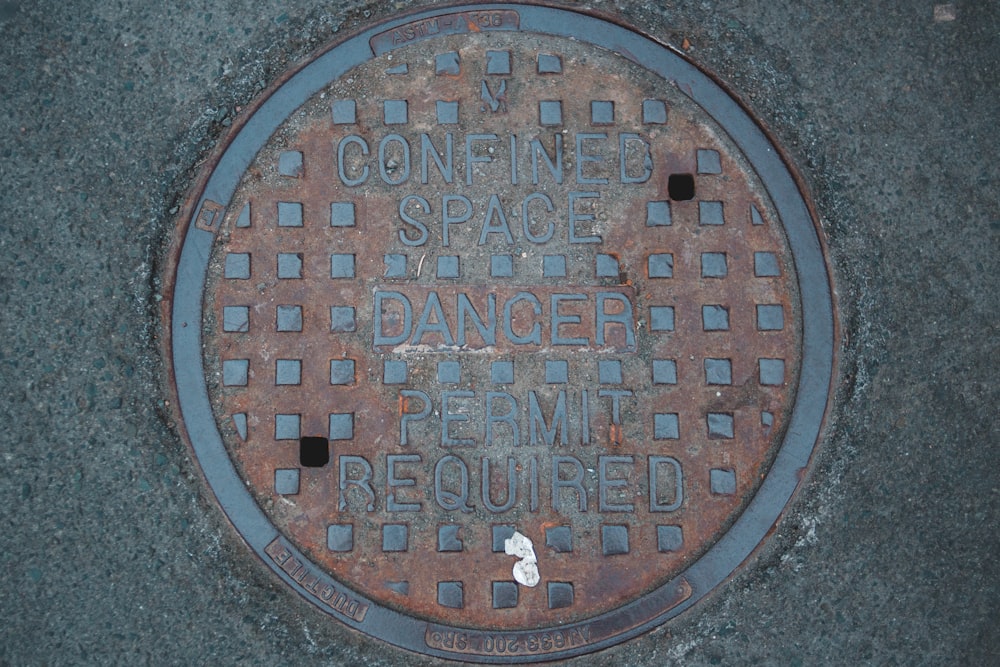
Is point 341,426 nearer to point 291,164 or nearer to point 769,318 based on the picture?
point 291,164

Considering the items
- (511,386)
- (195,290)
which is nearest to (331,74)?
(195,290)

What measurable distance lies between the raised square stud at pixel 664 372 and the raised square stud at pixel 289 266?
3.47 feet

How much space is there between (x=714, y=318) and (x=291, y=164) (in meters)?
1.30

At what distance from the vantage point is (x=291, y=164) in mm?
2170

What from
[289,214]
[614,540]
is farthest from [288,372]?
[614,540]

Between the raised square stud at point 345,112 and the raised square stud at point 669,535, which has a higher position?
the raised square stud at point 345,112

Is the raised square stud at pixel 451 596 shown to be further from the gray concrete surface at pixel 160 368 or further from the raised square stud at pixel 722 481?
the raised square stud at pixel 722 481

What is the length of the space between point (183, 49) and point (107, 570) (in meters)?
1.53

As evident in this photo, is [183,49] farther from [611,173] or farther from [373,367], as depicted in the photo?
[611,173]

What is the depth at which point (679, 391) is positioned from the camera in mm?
2160

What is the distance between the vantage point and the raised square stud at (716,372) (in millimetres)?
2156

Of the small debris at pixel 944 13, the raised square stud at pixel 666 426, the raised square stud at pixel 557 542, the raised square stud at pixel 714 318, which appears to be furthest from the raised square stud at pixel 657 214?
the small debris at pixel 944 13

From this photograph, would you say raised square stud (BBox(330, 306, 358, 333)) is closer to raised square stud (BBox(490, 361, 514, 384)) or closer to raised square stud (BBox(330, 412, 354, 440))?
raised square stud (BBox(330, 412, 354, 440))

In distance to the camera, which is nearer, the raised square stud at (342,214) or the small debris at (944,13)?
the raised square stud at (342,214)
